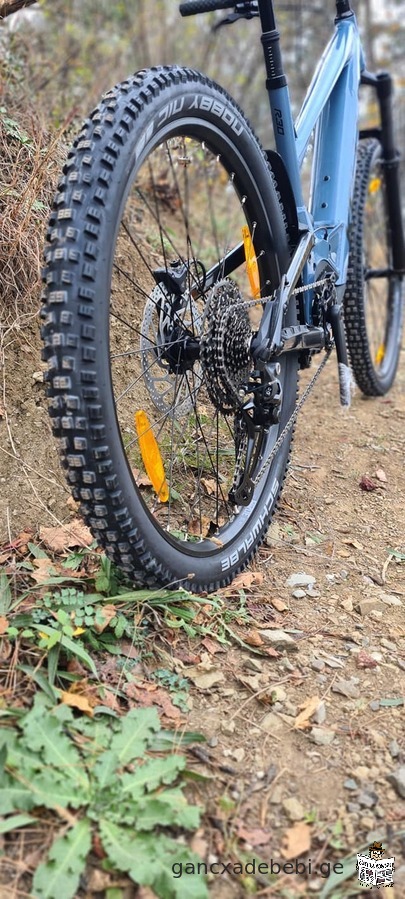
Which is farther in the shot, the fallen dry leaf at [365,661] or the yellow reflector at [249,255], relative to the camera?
the yellow reflector at [249,255]

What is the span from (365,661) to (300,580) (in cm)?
37

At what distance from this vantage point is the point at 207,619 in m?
1.80

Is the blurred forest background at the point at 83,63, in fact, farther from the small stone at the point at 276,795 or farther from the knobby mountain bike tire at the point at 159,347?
the small stone at the point at 276,795

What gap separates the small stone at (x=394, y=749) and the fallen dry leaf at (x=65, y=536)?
0.90 meters

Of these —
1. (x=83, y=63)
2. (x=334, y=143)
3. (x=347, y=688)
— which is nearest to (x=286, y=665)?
(x=347, y=688)

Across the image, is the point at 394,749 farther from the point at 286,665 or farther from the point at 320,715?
the point at 286,665

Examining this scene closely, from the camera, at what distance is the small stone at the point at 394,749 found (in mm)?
1495

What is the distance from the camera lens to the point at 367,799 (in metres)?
1.38

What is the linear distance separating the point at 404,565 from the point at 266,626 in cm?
61

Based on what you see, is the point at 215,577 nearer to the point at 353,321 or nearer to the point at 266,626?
the point at 266,626

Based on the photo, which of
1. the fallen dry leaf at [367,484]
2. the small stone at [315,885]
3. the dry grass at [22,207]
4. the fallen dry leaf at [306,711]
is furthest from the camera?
the fallen dry leaf at [367,484]

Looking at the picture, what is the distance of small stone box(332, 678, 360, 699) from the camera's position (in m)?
1.66

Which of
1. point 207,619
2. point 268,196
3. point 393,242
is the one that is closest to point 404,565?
point 207,619

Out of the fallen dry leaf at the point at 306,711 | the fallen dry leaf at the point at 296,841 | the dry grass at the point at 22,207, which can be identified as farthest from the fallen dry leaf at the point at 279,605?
the dry grass at the point at 22,207
